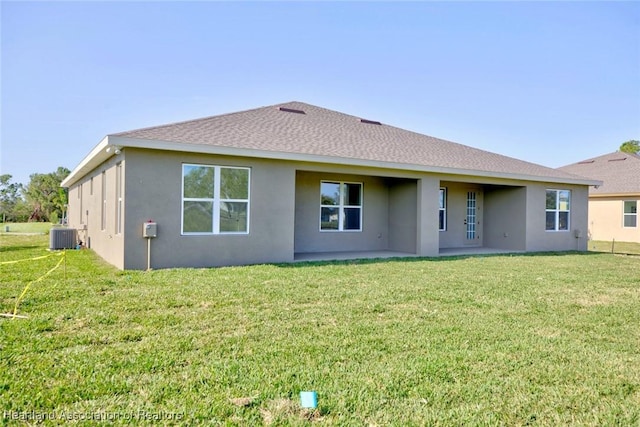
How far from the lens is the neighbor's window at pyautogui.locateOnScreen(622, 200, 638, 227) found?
20.6 m

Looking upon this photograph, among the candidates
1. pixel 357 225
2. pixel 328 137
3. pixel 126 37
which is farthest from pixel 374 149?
pixel 126 37

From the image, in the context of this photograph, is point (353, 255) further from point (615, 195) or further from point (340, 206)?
point (615, 195)

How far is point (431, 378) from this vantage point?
340 cm

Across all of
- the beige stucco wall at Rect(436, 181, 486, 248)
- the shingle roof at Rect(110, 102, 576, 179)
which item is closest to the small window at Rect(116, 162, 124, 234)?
the shingle roof at Rect(110, 102, 576, 179)

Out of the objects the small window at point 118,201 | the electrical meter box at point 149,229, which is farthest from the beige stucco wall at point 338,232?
the small window at point 118,201

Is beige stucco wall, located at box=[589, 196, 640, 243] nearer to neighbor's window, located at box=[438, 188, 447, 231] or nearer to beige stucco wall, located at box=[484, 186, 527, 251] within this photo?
beige stucco wall, located at box=[484, 186, 527, 251]

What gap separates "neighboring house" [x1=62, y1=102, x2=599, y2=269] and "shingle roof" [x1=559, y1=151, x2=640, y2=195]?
23.4 ft

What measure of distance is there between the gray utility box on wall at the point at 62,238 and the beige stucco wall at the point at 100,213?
0.63m

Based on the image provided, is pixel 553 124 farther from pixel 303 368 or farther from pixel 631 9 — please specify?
pixel 303 368

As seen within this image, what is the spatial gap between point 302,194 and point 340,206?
58.1 inches

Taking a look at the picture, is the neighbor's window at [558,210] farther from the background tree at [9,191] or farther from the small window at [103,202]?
the background tree at [9,191]

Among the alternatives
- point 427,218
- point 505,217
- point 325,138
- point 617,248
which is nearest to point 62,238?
point 325,138

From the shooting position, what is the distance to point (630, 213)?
2086cm

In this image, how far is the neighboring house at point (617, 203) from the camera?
20672mm
